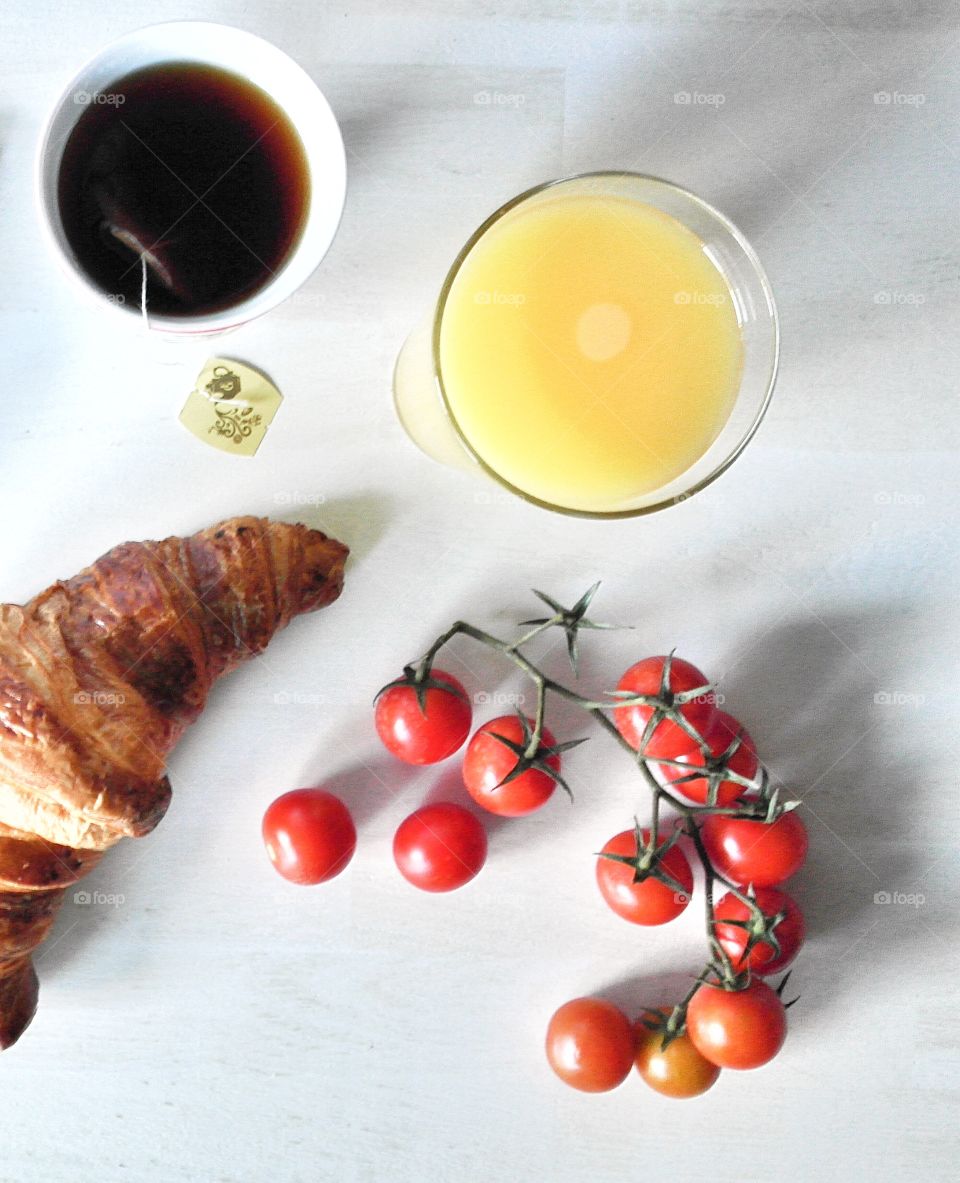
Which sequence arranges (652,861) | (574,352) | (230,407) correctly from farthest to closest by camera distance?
(230,407) → (652,861) → (574,352)

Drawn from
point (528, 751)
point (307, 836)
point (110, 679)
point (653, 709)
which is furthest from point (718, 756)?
point (110, 679)

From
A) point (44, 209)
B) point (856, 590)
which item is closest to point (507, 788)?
point (856, 590)

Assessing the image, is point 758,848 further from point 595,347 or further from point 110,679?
point 110,679

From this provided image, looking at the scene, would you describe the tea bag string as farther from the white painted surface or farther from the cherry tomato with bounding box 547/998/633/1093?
the cherry tomato with bounding box 547/998/633/1093

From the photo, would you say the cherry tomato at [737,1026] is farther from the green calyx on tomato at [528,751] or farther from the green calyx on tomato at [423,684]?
the green calyx on tomato at [423,684]

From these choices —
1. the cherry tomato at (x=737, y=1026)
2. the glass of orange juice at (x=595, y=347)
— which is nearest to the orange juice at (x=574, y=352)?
the glass of orange juice at (x=595, y=347)

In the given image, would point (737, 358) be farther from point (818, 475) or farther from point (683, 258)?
point (818, 475)

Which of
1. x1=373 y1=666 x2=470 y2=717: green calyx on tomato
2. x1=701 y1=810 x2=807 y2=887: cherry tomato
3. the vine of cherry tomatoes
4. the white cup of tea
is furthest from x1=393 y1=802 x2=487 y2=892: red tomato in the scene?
the white cup of tea
